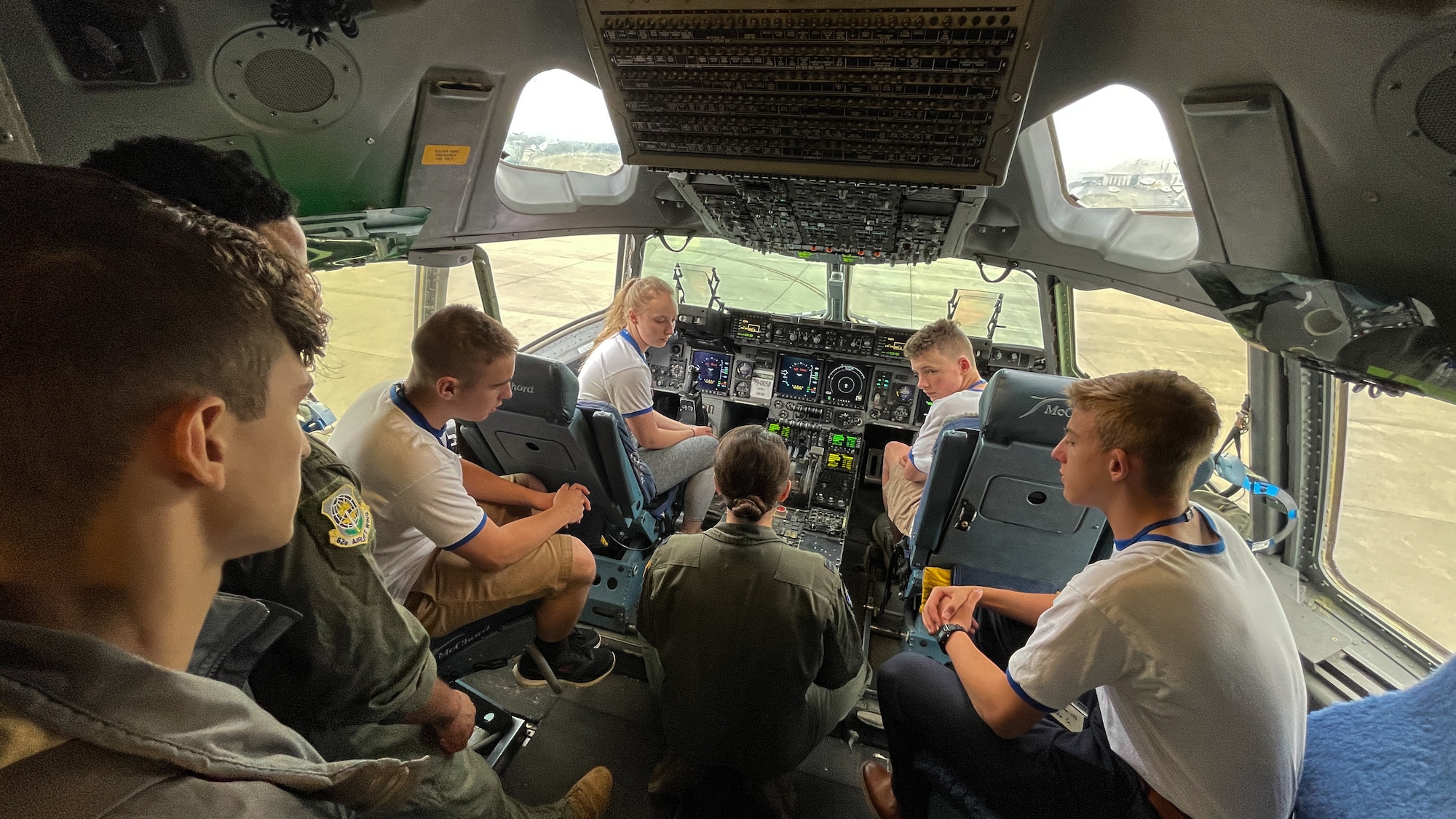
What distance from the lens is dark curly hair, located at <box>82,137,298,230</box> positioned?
1.15 metres

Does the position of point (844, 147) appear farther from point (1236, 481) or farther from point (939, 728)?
point (1236, 481)

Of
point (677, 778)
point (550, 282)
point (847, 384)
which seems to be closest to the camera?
point (677, 778)

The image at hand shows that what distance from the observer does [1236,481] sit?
7.98 ft

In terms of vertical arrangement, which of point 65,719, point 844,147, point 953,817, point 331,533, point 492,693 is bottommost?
point 492,693

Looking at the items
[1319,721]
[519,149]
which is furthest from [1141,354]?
[519,149]

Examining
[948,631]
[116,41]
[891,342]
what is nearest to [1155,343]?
[891,342]

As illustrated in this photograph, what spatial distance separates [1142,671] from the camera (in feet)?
4.31

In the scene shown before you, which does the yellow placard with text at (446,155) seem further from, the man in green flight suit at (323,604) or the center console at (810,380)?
the center console at (810,380)

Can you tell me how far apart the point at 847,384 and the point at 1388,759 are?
3.41 m

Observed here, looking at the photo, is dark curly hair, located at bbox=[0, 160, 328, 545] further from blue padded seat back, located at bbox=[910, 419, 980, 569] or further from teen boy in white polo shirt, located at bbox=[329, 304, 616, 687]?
blue padded seat back, located at bbox=[910, 419, 980, 569]

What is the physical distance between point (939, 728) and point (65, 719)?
5.92 ft

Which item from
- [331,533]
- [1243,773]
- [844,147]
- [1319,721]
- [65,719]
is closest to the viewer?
[65,719]

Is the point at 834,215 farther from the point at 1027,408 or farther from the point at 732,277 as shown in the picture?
the point at 732,277

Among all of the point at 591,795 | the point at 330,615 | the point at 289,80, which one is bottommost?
the point at 591,795
